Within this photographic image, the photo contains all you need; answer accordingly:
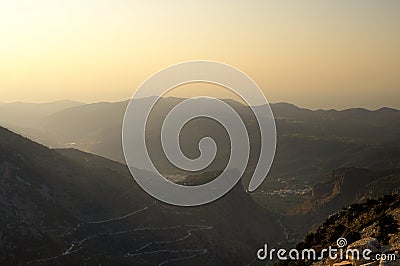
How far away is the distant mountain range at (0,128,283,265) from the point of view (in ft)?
179

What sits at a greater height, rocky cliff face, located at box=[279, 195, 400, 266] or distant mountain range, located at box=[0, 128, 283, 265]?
rocky cliff face, located at box=[279, 195, 400, 266]

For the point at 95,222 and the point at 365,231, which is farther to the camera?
the point at 95,222

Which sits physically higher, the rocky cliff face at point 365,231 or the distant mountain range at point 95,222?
the rocky cliff face at point 365,231

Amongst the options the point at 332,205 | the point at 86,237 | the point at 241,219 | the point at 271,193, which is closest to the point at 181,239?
the point at 86,237

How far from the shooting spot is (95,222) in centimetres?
7012

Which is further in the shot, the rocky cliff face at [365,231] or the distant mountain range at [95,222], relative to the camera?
the distant mountain range at [95,222]

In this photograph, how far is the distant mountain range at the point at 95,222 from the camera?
54.5 metres

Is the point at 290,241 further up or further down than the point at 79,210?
further down

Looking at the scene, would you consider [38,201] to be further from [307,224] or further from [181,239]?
[307,224]

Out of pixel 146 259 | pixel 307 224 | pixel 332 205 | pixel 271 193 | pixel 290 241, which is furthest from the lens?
pixel 271 193

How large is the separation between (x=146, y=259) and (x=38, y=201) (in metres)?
17.0

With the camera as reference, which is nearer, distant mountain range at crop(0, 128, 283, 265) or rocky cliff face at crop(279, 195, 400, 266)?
rocky cliff face at crop(279, 195, 400, 266)

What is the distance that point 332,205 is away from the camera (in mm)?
115188

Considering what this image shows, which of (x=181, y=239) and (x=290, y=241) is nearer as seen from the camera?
(x=181, y=239)
